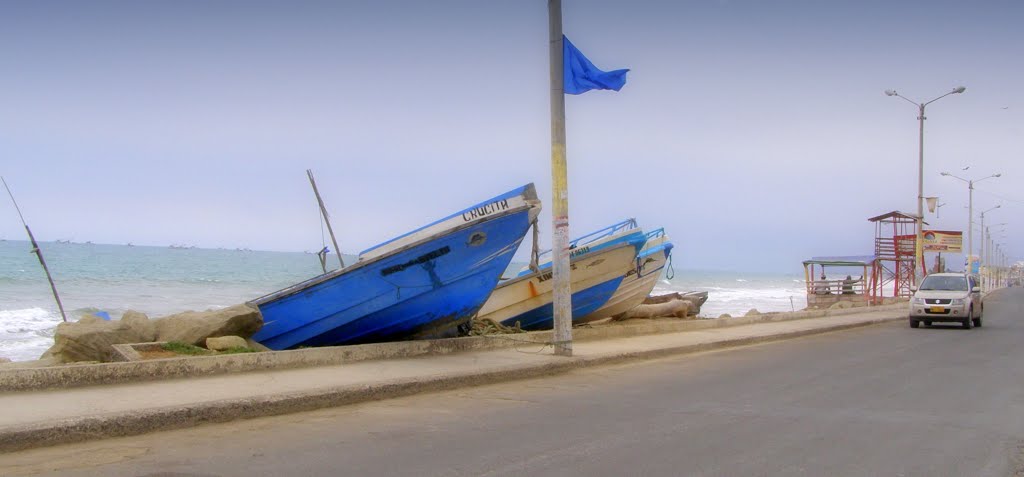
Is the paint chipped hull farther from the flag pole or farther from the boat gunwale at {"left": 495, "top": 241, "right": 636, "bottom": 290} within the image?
the flag pole

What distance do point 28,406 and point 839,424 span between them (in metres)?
7.27

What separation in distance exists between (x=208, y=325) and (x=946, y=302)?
21389 mm

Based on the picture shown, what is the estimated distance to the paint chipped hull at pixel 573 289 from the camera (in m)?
17.6

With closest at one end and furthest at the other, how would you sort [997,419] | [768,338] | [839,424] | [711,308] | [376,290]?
[839,424]
[997,419]
[376,290]
[768,338]
[711,308]

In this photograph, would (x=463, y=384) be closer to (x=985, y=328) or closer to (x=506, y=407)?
(x=506, y=407)

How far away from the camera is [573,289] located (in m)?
18.5

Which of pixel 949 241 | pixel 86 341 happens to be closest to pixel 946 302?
pixel 86 341

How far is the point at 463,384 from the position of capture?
9594 mm

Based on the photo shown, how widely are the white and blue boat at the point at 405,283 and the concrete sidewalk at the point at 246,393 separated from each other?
1.28 meters

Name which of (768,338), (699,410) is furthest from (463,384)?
(768,338)

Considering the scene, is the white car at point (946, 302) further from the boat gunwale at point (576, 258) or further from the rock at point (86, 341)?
the rock at point (86, 341)

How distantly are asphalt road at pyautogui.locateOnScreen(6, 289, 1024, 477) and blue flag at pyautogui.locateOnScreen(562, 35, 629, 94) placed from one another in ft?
14.2

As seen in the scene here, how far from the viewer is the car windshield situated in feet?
81.9

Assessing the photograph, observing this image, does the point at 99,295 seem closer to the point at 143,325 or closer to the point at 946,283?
the point at 143,325
